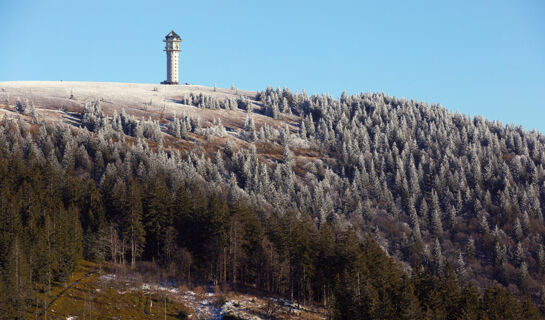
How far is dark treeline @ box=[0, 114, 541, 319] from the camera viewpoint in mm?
72750

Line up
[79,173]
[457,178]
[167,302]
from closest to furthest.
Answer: [167,302] → [79,173] → [457,178]

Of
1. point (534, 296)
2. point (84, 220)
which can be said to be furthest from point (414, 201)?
point (84, 220)

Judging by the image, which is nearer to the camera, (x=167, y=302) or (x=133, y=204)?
(x=167, y=302)

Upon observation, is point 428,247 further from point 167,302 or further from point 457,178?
point 167,302

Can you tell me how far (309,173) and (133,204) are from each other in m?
107

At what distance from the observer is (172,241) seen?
94.7m

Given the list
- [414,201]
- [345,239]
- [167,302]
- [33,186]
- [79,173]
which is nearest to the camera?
[167,302]

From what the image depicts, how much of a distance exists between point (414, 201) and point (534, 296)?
49.0m

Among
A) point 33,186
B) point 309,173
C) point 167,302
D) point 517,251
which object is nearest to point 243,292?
point 167,302

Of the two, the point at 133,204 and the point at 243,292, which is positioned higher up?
the point at 133,204

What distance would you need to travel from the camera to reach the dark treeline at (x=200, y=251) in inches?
2864

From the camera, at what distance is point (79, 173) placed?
13700cm

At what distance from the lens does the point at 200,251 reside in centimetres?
9556

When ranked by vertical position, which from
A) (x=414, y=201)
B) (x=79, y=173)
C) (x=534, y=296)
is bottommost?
(x=534, y=296)
